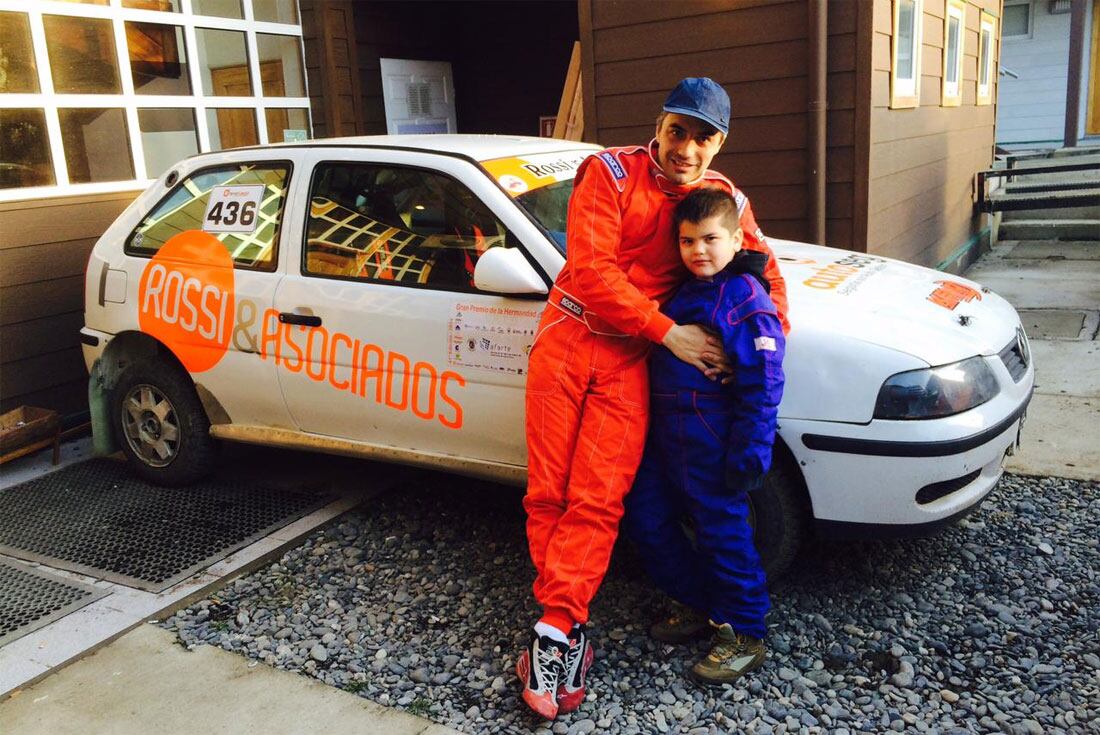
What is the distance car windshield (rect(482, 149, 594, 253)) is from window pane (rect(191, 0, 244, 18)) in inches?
151

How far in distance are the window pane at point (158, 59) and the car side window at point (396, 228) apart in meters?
2.85

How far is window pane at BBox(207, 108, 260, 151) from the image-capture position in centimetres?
665

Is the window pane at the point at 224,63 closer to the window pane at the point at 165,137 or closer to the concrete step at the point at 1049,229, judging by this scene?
the window pane at the point at 165,137

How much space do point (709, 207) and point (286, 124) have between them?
Answer: 218 inches

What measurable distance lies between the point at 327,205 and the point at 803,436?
2.22 m

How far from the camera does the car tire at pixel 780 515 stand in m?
3.14

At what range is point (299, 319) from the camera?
12.9 feet

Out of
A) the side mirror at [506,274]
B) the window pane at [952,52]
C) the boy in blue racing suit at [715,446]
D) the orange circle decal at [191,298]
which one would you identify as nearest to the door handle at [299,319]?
the orange circle decal at [191,298]

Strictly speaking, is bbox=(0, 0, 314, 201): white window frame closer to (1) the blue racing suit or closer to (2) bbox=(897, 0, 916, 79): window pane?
(1) the blue racing suit

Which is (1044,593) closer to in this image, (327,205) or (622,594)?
(622,594)

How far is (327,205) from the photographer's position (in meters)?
4.00

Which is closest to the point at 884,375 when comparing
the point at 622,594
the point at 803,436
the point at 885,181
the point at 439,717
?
the point at 803,436

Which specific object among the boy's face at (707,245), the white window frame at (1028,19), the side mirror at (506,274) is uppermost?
the white window frame at (1028,19)

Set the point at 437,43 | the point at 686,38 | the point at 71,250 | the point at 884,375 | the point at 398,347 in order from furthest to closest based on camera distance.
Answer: the point at 437,43 → the point at 686,38 → the point at 71,250 → the point at 398,347 → the point at 884,375
